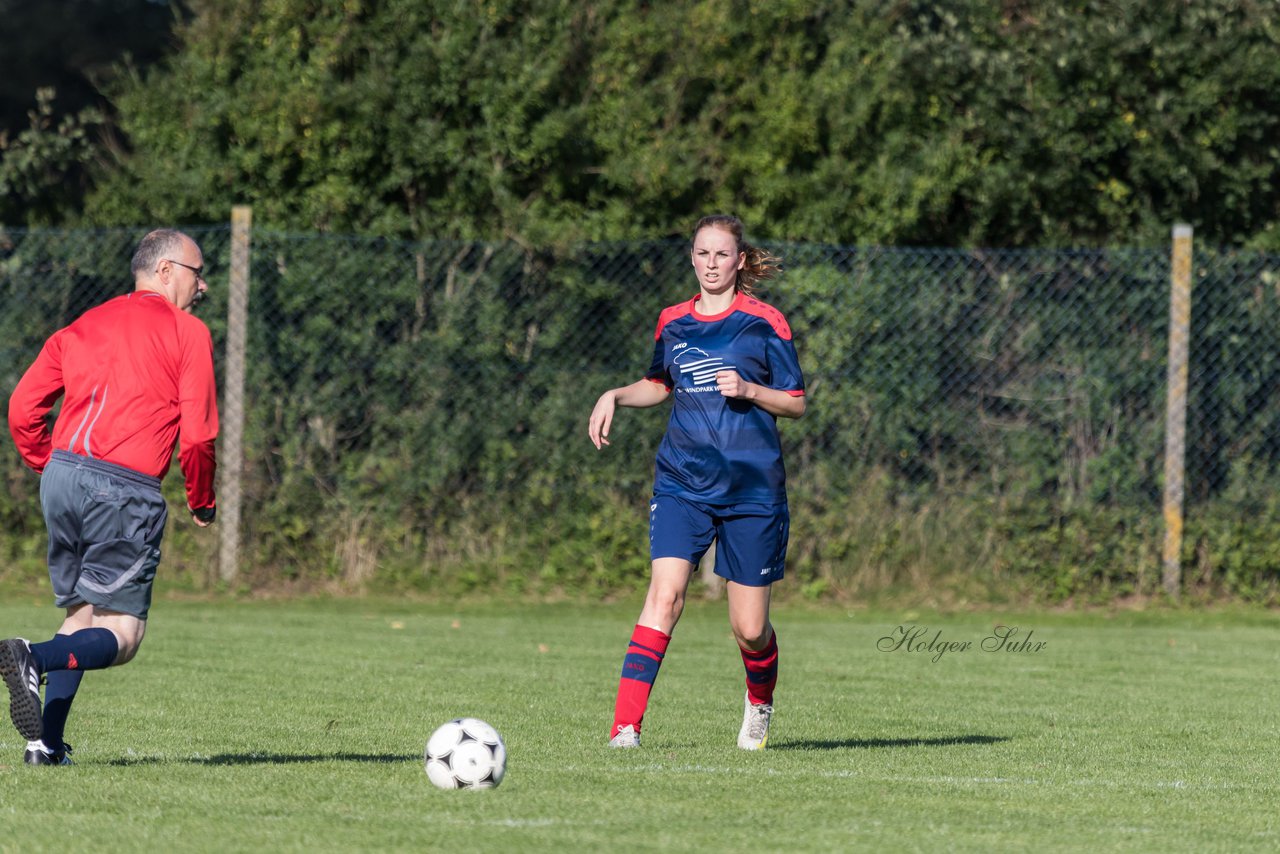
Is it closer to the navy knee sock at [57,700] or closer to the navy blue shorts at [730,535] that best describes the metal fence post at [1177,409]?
the navy blue shorts at [730,535]

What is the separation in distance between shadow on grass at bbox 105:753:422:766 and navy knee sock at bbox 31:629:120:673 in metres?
0.49

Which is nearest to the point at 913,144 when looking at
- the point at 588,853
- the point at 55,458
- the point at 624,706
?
the point at 624,706

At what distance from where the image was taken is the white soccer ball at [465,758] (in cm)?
516

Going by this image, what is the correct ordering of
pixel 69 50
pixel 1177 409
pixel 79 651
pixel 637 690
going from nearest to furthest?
pixel 79 651 < pixel 637 690 < pixel 1177 409 < pixel 69 50

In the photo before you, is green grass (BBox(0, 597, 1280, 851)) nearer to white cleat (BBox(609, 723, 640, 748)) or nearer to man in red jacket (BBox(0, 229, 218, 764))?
white cleat (BBox(609, 723, 640, 748))

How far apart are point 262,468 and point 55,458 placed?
7056 millimetres

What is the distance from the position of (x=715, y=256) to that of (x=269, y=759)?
7.83 feet

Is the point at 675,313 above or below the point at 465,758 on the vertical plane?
above

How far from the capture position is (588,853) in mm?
4262

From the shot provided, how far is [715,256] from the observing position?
6.39 m

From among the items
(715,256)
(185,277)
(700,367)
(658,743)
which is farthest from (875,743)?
(185,277)

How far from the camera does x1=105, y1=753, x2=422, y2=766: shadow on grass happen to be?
5742mm

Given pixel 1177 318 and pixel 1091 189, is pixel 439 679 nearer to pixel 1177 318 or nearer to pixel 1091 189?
pixel 1177 318

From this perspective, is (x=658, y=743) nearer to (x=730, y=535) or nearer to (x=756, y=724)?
(x=756, y=724)
